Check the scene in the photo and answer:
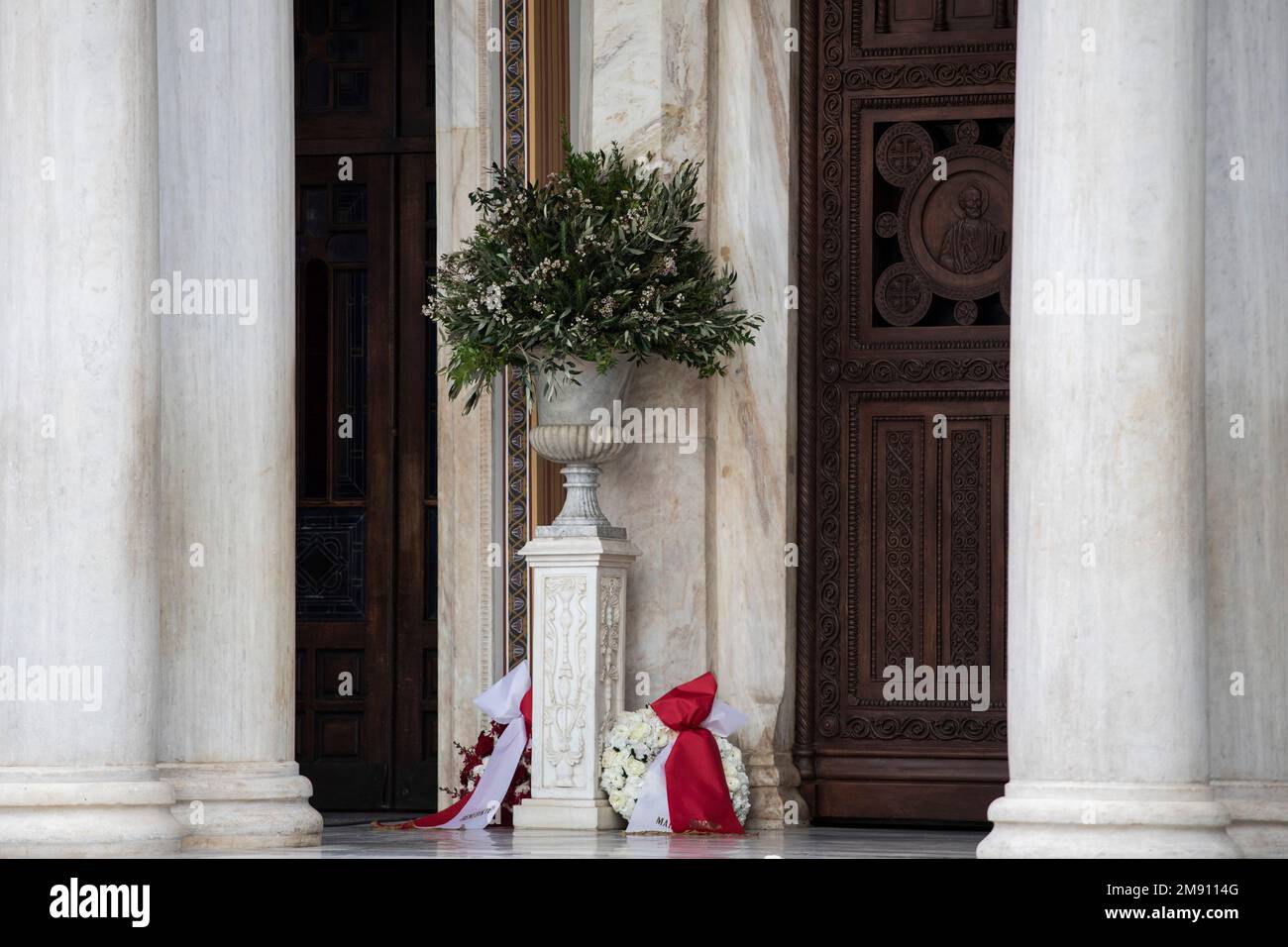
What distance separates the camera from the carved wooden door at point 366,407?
1481 cm

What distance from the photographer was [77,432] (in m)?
9.15

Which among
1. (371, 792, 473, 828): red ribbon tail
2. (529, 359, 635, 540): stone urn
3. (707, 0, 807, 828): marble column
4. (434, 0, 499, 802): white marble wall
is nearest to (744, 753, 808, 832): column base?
(707, 0, 807, 828): marble column

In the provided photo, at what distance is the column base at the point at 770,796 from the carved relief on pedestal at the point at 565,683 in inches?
39.4

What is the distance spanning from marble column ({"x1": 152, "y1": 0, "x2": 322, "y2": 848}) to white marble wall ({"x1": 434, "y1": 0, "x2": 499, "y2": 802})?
3233mm

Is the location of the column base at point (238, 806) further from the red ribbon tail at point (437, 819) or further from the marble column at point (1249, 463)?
the marble column at point (1249, 463)

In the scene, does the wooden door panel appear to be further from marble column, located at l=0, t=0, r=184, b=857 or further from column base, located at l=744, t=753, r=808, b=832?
marble column, located at l=0, t=0, r=184, b=857

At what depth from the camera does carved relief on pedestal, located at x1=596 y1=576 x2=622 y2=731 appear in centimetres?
1177

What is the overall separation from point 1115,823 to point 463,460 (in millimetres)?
6208

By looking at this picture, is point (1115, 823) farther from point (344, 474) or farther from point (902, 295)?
point (344, 474)

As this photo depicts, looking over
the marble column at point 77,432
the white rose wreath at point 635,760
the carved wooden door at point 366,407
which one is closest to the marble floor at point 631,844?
the white rose wreath at point 635,760

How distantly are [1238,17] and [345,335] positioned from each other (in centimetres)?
692

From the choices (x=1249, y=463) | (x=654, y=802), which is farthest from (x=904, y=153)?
(x=654, y=802)
